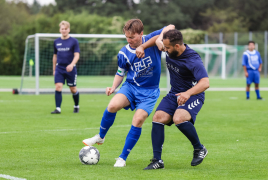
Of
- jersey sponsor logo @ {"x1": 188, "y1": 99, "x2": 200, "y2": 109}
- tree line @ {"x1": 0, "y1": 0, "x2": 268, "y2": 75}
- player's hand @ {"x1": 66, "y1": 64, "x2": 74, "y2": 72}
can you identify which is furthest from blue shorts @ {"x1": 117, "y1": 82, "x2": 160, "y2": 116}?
tree line @ {"x1": 0, "y1": 0, "x2": 268, "y2": 75}

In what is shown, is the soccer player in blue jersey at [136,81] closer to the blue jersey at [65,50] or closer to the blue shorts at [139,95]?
the blue shorts at [139,95]

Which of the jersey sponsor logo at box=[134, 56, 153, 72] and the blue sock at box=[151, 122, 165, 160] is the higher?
the jersey sponsor logo at box=[134, 56, 153, 72]

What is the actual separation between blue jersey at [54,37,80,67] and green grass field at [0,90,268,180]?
134cm

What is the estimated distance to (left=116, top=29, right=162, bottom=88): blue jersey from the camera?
5.13m

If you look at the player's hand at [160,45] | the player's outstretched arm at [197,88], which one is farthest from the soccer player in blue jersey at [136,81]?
the player's outstretched arm at [197,88]

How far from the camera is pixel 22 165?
187 inches

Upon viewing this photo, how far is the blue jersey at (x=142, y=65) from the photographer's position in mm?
5129

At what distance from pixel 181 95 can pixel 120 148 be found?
1.93 m

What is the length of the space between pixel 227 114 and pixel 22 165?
6.85 metres

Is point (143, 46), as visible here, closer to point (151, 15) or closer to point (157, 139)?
point (157, 139)

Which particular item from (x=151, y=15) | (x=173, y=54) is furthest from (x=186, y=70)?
(x=151, y=15)

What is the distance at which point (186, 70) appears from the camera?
15.3ft

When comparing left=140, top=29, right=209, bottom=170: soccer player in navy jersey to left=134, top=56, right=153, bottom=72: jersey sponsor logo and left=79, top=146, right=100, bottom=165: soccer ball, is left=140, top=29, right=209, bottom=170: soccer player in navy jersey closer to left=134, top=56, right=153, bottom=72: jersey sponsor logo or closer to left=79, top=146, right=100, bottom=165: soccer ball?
left=134, top=56, right=153, bottom=72: jersey sponsor logo

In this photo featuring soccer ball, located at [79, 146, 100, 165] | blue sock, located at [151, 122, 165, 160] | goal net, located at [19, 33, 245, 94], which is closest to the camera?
blue sock, located at [151, 122, 165, 160]
